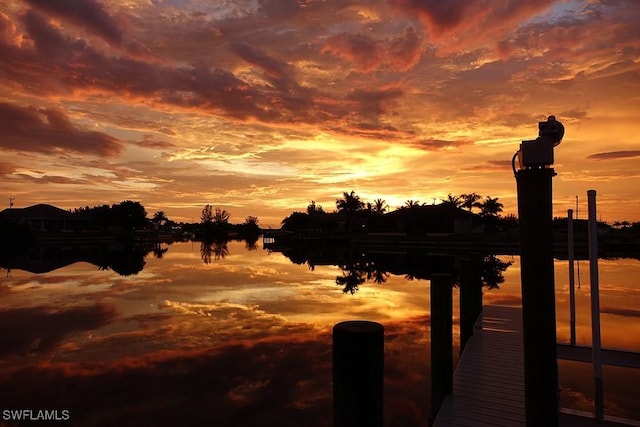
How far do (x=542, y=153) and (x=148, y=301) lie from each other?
54.7 ft

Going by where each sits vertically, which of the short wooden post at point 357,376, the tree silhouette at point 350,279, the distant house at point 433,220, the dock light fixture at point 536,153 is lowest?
the tree silhouette at point 350,279

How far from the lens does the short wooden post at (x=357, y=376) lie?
2.60 m

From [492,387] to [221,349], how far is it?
662 cm

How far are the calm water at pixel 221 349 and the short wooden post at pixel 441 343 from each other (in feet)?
2.81

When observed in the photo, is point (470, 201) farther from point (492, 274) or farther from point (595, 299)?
point (595, 299)

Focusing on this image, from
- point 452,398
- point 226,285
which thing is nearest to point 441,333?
point 452,398

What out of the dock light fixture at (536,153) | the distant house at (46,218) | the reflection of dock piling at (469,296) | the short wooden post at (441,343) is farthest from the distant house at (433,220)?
the distant house at (46,218)

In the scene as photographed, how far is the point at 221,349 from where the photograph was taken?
10.4 m

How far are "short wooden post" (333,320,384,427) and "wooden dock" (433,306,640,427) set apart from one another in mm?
3592

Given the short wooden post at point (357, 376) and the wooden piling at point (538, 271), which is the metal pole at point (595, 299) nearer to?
the wooden piling at point (538, 271)

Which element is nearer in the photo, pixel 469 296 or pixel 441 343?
pixel 441 343

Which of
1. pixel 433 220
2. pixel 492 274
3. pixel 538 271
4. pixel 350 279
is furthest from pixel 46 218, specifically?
pixel 538 271

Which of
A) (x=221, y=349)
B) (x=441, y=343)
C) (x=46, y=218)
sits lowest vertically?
(x=221, y=349)

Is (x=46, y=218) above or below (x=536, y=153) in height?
above
